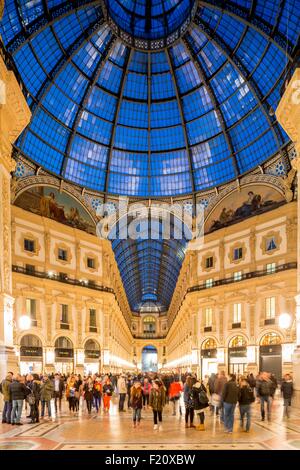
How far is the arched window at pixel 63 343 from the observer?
41434 mm

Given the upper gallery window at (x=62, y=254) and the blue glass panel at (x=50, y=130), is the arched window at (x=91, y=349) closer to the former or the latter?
the upper gallery window at (x=62, y=254)

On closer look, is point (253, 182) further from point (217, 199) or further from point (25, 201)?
point (25, 201)

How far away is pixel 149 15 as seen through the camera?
148ft

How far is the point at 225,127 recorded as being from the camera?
47.8m

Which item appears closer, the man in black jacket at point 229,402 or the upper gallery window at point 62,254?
the man in black jacket at point 229,402

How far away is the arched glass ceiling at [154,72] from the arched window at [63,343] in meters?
17.3

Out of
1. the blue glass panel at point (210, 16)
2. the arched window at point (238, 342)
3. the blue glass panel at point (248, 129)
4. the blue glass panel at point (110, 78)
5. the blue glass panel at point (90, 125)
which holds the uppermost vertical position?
the blue glass panel at point (210, 16)

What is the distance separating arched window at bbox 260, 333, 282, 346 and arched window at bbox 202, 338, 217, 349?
7225mm

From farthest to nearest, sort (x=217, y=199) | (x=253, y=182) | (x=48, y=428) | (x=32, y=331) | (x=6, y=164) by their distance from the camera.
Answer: (x=217, y=199), (x=253, y=182), (x=32, y=331), (x=6, y=164), (x=48, y=428)

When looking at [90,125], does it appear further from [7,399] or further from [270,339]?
[7,399]

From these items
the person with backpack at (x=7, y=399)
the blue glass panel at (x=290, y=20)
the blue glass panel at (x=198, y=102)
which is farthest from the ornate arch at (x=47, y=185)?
the person with backpack at (x=7, y=399)

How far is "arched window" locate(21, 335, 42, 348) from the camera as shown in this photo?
124 feet
